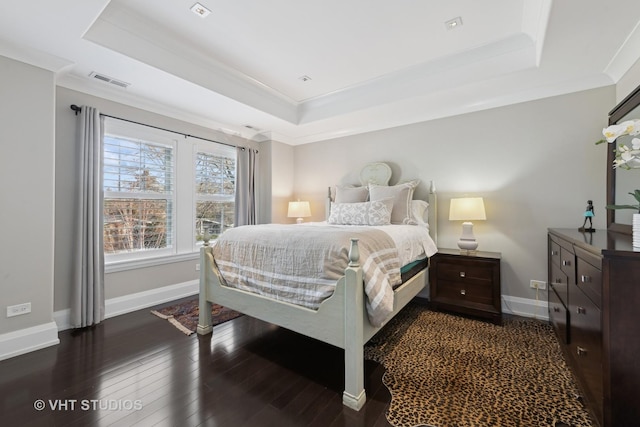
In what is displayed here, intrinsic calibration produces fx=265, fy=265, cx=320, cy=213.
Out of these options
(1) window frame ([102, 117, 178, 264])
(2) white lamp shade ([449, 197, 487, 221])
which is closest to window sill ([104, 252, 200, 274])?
(1) window frame ([102, 117, 178, 264])

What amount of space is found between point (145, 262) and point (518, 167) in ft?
14.4

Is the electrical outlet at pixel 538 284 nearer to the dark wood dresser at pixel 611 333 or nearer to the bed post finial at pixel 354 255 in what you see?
the dark wood dresser at pixel 611 333

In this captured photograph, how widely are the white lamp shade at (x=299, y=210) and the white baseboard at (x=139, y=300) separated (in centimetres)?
173

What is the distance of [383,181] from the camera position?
12.2ft

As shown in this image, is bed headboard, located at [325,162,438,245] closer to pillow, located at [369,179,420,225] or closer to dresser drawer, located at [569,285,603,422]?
pillow, located at [369,179,420,225]

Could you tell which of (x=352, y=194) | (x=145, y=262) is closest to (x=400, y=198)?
(x=352, y=194)

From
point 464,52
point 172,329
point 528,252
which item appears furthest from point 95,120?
point 528,252

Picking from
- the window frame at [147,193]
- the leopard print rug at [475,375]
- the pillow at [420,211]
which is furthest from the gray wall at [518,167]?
the window frame at [147,193]

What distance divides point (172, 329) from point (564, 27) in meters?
4.00

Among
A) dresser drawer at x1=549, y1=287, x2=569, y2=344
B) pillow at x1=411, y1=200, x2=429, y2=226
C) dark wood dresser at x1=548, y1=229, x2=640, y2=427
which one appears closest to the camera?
dark wood dresser at x1=548, y1=229, x2=640, y2=427

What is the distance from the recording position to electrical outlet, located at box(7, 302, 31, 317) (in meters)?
2.12

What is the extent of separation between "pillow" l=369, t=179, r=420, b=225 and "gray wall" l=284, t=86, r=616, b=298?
0.85 feet

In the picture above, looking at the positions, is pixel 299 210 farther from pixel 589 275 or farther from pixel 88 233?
pixel 589 275

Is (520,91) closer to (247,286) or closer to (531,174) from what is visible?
(531,174)
